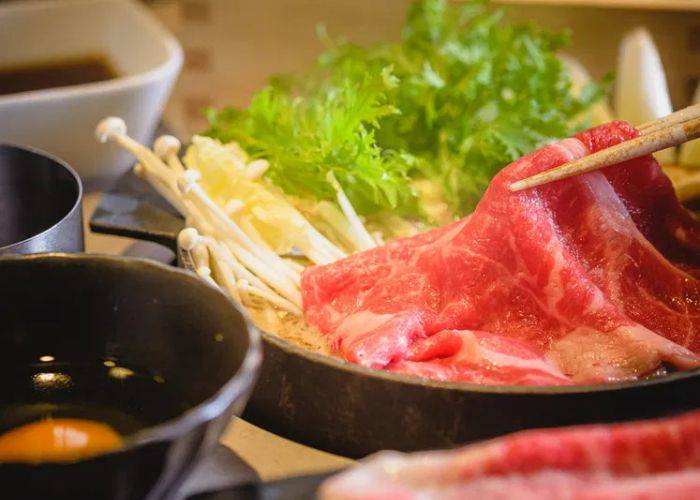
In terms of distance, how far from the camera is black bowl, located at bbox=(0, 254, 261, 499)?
1243 millimetres

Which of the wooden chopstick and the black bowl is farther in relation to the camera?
the wooden chopstick

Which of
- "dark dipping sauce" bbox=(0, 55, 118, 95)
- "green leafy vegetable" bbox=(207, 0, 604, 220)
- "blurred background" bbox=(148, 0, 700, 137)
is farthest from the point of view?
"blurred background" bbox=(148, 0, 700, 137)

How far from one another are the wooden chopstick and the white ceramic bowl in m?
1.10

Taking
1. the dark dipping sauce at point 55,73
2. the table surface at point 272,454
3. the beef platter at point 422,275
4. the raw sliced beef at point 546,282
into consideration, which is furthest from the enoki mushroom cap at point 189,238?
the dark dipping sauce at point 55,73

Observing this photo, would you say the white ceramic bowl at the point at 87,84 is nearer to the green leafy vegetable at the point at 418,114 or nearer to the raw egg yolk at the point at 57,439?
the green leafy vegetable at the point at 418,114

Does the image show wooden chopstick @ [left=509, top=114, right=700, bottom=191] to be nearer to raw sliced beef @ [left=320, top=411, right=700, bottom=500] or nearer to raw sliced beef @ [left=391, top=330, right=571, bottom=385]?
raw sliced beef @ [left=391, top=330, right=571, bottom=385]

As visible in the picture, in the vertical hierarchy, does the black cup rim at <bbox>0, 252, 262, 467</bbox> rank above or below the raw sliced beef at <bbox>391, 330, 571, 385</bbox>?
above

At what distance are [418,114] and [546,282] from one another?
77 centimetres

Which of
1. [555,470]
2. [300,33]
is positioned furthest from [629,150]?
[300,33]

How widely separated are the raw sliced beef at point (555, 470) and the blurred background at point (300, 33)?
2482 mm

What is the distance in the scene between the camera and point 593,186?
1631 millimetres

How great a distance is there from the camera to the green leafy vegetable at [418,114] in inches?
74.9

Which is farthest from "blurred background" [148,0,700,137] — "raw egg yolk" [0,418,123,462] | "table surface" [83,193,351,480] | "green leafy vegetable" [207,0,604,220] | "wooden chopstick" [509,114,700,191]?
"raw egg yolk" [0,418,123,462]

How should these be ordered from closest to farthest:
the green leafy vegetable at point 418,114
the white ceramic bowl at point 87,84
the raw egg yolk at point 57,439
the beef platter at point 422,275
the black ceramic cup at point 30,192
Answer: the raw egg yolk at point 57,439
the beef platter at point 422,275
the black ceramic cup at point 30,192
the green leafy vegetable at point 418,114
the white ceramic bowl at point 87,84
